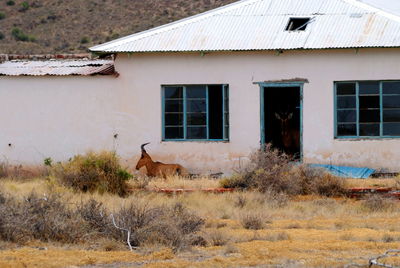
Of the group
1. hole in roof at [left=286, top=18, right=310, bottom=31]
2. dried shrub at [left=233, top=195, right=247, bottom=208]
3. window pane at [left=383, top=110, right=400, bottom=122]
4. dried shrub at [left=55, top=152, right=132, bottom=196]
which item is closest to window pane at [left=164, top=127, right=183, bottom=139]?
dried shrub at [left=55, top=152, right=132, bottom=196]

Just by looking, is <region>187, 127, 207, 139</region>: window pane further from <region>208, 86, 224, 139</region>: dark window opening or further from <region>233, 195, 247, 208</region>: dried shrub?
<region>233, 195, 247, 208</region>: dried shrub

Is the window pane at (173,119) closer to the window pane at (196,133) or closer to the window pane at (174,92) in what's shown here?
the window pane at (196,133)

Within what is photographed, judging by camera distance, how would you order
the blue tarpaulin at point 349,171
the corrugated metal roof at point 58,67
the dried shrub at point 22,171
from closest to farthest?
the blue tarpaulin at point 349,171 → the dried shrub at point 22,171 → the corrugated metal roof at point 58,67

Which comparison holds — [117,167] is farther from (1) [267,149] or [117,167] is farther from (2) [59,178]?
(1) [267,149]

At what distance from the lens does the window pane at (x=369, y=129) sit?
2188 cm

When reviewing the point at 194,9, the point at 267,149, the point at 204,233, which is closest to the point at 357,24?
the point at 267,149

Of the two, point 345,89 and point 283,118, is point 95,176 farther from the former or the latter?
point 283,118

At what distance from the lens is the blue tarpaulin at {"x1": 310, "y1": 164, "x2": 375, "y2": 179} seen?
21.0m

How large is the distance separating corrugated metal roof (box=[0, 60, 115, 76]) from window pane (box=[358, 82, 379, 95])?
17.5 ft

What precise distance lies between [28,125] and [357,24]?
7.44 m

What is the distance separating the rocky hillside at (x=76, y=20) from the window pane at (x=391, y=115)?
23489 mm

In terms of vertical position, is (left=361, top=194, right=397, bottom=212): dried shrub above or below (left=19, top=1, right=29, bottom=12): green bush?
below

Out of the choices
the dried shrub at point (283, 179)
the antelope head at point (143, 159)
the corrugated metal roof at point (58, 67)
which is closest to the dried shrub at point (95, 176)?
the dried shrub at point (283, 179)

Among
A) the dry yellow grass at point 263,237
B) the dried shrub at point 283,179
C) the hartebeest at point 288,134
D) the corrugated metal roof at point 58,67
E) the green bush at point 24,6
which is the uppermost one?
the green bush at point 24,6
